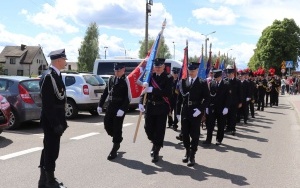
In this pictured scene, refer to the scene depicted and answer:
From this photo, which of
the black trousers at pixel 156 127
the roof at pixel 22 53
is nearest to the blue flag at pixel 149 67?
the black trousers at pixel 156 127

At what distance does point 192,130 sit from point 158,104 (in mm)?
813

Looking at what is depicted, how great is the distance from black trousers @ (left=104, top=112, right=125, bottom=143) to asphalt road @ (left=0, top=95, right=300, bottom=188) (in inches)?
15.9

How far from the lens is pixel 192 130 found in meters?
7.39

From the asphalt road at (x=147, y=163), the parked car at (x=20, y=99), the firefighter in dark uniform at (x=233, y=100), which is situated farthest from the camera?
the firefighter in dark uniform at (x=233, y=100)

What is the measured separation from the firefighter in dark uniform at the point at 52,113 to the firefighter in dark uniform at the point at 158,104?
8.19 feet

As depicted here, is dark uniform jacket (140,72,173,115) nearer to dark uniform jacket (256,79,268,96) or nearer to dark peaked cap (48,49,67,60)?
dark peaked cap (48,49,67,60)

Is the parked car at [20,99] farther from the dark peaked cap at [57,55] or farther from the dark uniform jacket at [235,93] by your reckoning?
the dark peaked cap at [57,55]

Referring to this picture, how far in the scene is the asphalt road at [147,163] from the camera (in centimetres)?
609

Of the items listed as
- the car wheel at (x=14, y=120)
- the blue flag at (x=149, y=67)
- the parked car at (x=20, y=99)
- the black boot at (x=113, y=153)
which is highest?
the blue flag at (x=149, y=67)

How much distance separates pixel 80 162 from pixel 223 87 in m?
4.07

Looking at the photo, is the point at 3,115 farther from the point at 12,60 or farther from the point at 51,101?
the point at 12,60

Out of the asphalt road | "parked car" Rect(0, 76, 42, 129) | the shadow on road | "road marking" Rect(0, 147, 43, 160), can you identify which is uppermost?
"parked car" Rect(0, 76, 42, 129)

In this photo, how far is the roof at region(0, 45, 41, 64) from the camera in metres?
90.9

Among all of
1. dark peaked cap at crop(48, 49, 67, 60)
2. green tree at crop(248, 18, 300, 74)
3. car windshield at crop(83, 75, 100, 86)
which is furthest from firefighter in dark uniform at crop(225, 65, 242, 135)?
green tree at crop(248, 18, 300, 74)
